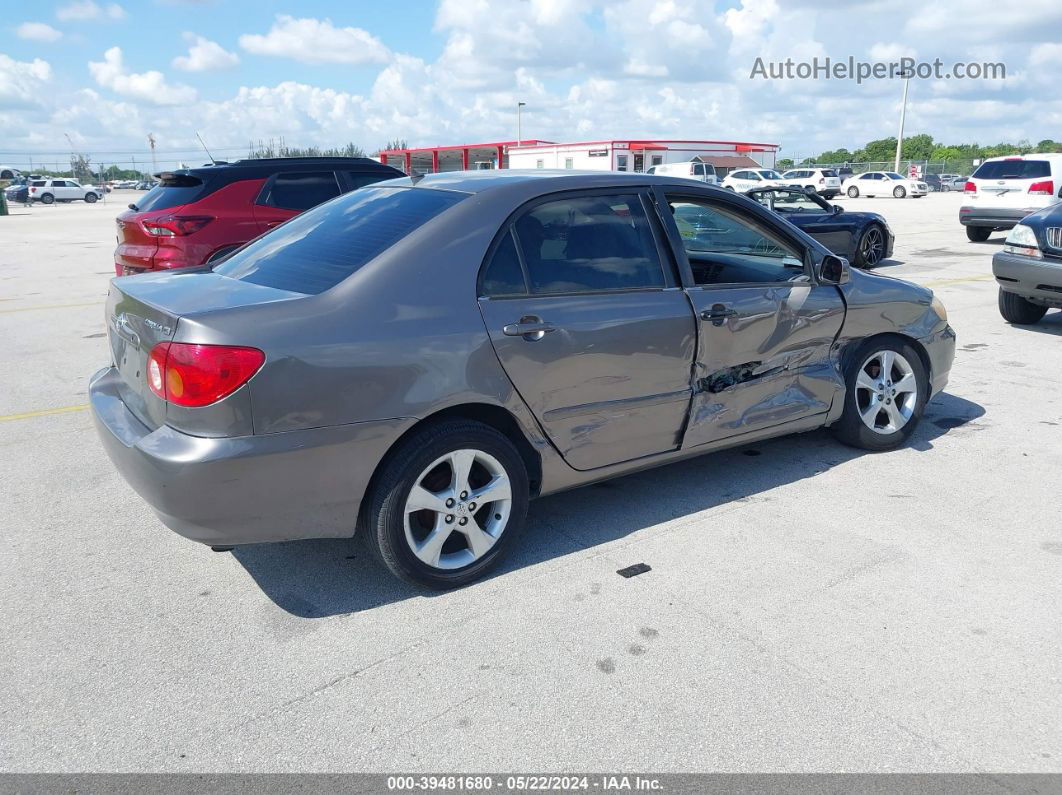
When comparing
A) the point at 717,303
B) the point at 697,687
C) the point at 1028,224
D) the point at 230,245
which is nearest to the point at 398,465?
the point at 697,687

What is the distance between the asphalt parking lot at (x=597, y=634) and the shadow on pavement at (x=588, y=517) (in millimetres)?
17

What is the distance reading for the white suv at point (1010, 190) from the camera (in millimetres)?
16797

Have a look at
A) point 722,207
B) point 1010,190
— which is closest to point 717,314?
point 722,207

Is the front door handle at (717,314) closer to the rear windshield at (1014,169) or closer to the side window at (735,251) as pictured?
the side window at (735,251)

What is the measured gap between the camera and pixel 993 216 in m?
17.3

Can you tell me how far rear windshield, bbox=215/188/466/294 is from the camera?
353cm

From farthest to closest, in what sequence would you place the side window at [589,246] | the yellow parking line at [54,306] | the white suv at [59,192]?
the white suv at [59,192]
the yellow parking line at [54,306]
the side window at [589,246]

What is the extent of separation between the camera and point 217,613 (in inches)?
133

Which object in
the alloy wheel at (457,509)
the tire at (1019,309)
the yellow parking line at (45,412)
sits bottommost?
the yellow parking line at (45,412)

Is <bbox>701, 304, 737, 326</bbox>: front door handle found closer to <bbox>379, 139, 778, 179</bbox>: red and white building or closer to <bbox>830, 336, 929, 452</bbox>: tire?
<bbox>830, 336, 929, 452</bbox>: tire

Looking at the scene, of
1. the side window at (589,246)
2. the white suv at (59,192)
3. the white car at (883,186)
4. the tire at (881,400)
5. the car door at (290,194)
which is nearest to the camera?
the side window at (589,246)

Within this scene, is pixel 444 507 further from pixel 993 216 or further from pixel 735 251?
pixel 993 216

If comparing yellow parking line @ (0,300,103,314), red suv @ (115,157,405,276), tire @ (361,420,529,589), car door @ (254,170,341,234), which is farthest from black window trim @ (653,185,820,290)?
yellow parking line @ (0,300,103,314)

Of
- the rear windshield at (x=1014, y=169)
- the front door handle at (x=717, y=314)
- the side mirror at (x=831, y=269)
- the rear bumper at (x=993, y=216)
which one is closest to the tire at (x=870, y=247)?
the rear bumper at (x=993, y=216)
